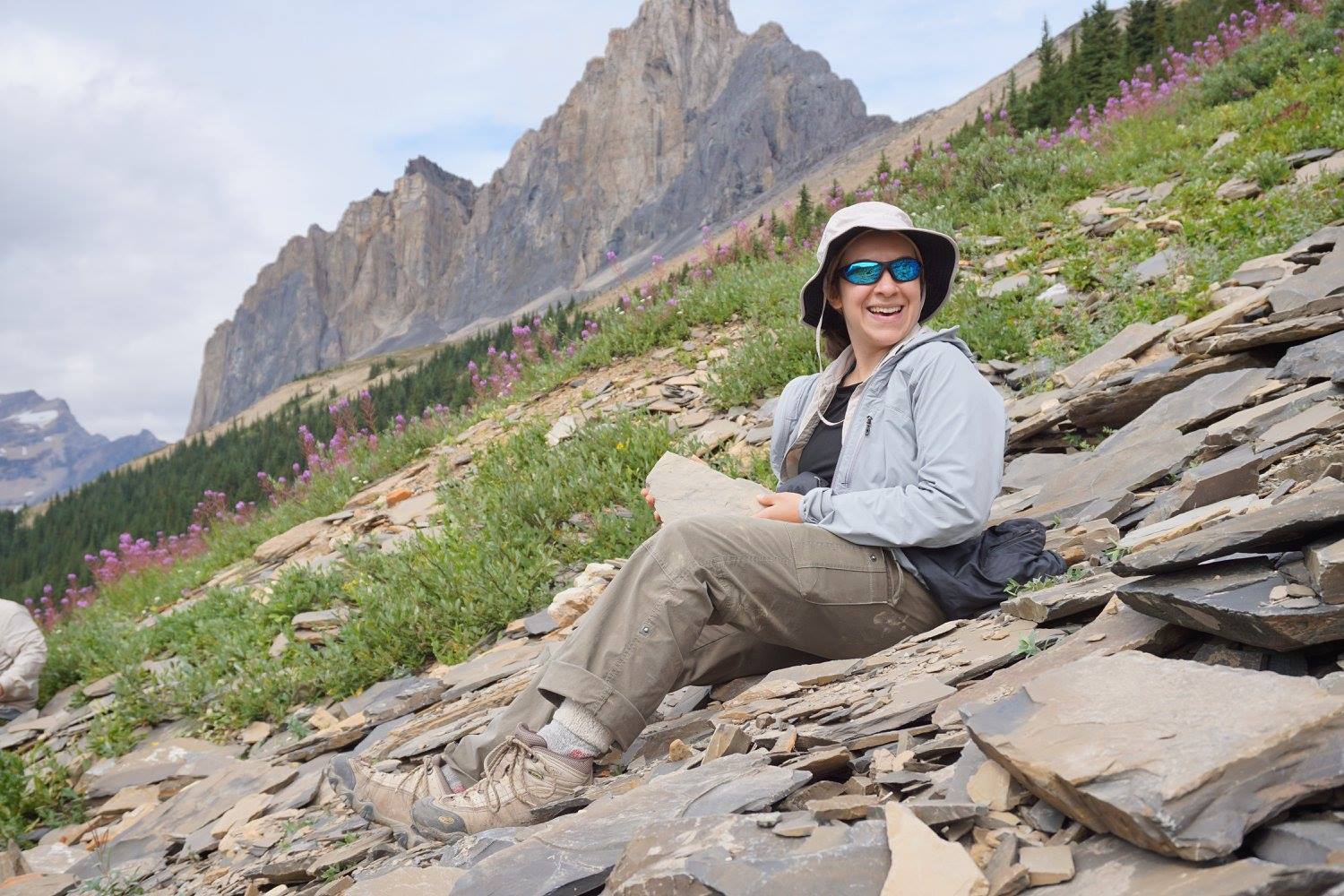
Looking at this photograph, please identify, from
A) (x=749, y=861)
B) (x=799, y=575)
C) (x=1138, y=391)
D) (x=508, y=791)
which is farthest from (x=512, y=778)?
(x=1138, y=391)

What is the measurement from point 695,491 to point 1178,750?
392 cm

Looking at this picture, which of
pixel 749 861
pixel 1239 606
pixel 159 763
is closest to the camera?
pixel 749 861

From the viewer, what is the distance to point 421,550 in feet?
23.2

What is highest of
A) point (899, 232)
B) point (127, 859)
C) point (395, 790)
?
point (899, 232)

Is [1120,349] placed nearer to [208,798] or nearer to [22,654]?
[208,798]

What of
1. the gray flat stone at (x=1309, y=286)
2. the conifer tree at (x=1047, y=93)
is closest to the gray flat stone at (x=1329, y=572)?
the gray flat stone at (x=1309, y=286)

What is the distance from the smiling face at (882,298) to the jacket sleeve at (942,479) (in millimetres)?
324

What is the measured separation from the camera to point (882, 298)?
370 cm

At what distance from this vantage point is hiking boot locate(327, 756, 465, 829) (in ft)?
10.9

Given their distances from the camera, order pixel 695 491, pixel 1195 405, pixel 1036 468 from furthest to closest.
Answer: pixel 1036 468, pixel 695 491, pixel 1195 405

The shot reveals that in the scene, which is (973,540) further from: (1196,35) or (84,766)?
(1196,35)

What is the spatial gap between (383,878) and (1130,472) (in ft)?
12.6

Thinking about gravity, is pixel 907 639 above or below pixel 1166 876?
below

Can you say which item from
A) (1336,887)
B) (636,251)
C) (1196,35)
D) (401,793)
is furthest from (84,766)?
(636,251)
